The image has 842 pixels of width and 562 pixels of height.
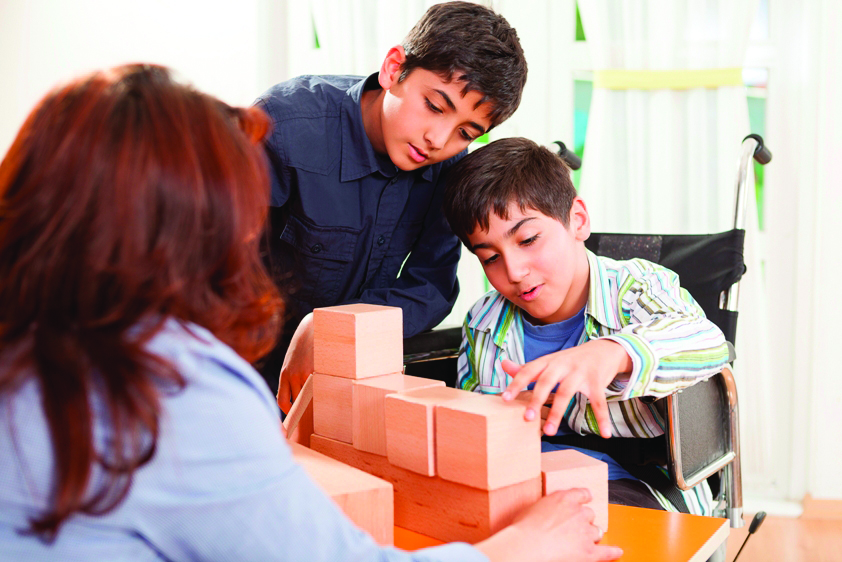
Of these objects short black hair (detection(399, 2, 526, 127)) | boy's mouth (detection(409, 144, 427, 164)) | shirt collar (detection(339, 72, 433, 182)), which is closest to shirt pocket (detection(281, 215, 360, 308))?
shirt collar (detection(339, 72, 433, 182))

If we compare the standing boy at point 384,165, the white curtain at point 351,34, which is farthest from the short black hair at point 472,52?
the white curtain at point 351,34

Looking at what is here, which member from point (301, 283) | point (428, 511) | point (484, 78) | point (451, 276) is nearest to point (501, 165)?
point (484, 78)

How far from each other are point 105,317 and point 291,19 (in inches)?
98.1

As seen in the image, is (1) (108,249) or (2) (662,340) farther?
(2) (662,340)

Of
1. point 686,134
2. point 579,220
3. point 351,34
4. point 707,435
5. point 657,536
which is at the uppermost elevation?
point 351,34

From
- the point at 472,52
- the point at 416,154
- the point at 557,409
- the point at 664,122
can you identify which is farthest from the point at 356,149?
the point at 664,122

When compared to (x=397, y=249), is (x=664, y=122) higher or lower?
higher

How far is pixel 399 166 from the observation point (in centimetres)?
132

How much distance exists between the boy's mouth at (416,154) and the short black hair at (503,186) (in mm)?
90

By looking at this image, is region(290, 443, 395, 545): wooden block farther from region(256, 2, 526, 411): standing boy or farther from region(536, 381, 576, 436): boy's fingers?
region(256, 2, 526, 411): standing boy

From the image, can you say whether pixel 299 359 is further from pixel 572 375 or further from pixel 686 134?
pixel 686 134

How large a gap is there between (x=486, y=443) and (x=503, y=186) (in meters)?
0.68

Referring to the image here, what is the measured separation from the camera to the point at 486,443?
27.4 inches

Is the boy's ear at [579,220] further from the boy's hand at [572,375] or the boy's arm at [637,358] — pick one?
the boy's hand at [572,375]
